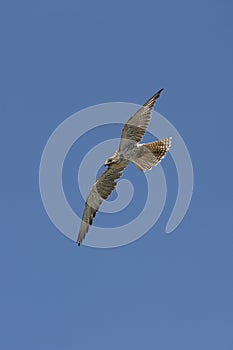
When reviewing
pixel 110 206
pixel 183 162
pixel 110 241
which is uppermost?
Result: pixel 183 162

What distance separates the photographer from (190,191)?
734 inches

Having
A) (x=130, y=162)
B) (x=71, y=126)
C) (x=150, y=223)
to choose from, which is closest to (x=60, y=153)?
(x=71, y=126)

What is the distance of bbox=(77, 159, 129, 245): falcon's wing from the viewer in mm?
18938

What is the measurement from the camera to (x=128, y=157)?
730 inches

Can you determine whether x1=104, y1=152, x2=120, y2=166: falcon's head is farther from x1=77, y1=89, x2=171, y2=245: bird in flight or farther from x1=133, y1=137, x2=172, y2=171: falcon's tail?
x1=133, y1=137, x2=172, y2=171: falcon's tail

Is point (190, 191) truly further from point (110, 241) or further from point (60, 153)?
point (60, 153)

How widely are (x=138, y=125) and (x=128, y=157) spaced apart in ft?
3.30

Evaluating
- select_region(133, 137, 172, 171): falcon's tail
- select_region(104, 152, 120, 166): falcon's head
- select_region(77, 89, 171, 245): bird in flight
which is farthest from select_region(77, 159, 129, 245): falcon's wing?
select_region(133, 137, 172, 171): falcon's tail

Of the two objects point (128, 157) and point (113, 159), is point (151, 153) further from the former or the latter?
point (113, 159)

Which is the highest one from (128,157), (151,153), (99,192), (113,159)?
(151,153)

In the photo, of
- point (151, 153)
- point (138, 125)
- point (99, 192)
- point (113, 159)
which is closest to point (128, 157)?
point (113, 159)

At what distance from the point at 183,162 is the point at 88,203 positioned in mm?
3069

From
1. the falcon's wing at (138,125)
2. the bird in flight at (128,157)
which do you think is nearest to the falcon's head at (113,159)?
the bird in flight at (128,157)

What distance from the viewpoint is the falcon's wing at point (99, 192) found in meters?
18.9
